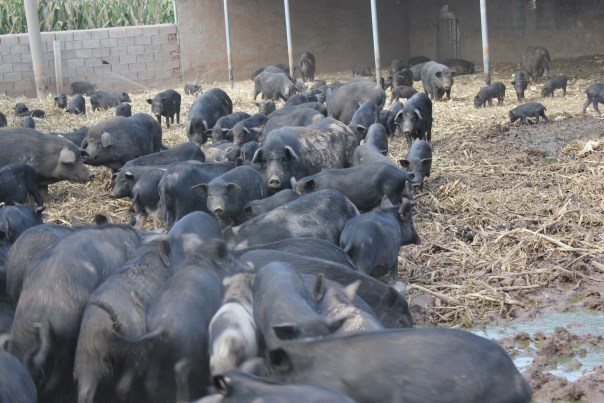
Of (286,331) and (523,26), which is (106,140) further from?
(523,26)

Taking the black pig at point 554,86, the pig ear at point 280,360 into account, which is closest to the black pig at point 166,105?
the black pig at point 554,86

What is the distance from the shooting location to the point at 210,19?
2477 cm

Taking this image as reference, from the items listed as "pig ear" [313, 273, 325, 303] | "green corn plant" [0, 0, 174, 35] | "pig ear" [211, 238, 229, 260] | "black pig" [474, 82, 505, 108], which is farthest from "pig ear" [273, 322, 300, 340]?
"green corn plant" [0, 0, 174, 35]

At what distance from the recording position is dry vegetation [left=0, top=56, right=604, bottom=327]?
5953mm

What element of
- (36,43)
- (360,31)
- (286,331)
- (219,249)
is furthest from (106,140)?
(360,31)

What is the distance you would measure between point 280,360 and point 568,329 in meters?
2.46

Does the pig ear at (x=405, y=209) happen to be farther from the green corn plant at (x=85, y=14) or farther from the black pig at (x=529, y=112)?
the green corn plant at (x=85, y=14)

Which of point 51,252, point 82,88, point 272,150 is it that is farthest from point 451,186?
point 82,88

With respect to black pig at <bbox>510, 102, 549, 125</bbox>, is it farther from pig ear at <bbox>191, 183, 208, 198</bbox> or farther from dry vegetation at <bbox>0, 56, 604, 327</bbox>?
pig ear at <bbox>191, 183, 208, 198</bbox>

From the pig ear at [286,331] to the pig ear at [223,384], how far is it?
0.55 meters

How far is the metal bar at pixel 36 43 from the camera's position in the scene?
19.8m

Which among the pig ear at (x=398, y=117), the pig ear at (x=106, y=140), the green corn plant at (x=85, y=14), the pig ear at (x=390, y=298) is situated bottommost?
the pig ear at (x=390, y=298)

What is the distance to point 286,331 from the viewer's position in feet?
12.0

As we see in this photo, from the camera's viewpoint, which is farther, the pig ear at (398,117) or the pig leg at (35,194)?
the pig ear at (398,117)
